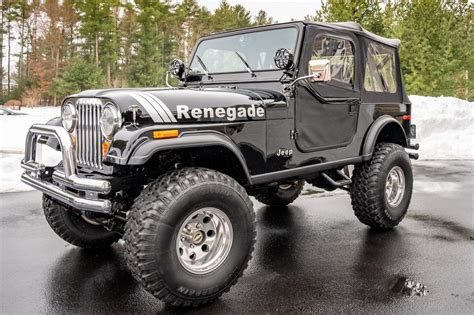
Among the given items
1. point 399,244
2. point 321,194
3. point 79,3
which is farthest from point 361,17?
point 79,3

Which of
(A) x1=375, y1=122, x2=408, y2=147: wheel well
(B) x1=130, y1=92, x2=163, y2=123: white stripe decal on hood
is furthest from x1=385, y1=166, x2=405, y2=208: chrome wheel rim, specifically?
(B) x1=130, y1=92, x2=163, y2=123: white stripe decal on hood

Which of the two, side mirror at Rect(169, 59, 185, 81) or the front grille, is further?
side mirror at Rect(169, 59, 185, 81)

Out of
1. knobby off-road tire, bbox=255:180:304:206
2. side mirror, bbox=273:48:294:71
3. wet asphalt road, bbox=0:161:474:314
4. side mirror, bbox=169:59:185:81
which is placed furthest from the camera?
knobby off-road tire, bbox=255:180:304:206

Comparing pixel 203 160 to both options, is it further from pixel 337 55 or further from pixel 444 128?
pixel 444 128

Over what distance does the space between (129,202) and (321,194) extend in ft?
14.5

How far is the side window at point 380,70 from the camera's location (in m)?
5.45

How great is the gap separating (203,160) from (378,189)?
2.32 metres

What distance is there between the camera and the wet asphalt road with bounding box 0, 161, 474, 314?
11.3 feet

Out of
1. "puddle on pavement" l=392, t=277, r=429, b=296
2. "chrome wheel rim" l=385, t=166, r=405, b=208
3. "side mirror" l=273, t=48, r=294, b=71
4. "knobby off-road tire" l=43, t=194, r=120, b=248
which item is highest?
"side mirror" l=273, t=48, r=294, b=71

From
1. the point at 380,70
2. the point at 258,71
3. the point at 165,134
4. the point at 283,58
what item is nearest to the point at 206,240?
the point at 165,134

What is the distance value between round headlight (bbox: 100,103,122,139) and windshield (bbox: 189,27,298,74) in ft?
5.76

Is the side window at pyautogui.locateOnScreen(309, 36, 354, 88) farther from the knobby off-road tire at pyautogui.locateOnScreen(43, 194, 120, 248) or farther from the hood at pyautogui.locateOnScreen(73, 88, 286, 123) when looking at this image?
the knobby off-road tire at pyautogui.locateOnScreen(43, 194, 120, 248)

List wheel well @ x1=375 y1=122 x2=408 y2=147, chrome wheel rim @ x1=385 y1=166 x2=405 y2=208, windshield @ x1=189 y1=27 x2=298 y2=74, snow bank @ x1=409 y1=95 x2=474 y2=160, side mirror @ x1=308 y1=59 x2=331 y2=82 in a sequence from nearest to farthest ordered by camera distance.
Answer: side mirror @ x1=308 y1=59 x2=331 y2=82 < windshield @ x1=189 y1=27 x2=298 y2=74 < chrome wheel rim @ x1=385 y1=166 x2=405 y2=208 < wheel well @ x1=375 y1=122 x2=408 y2=147 < snow bank @ x1=409 y1=95 x2=474 y2=160

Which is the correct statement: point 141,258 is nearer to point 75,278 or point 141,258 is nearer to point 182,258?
point 182,258
